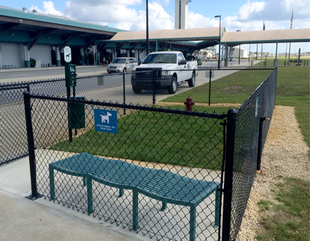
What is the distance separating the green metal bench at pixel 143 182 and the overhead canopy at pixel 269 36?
141ft

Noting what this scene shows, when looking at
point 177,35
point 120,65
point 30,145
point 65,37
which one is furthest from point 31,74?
point 30,145

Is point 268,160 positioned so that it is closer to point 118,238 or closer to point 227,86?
point 118,238

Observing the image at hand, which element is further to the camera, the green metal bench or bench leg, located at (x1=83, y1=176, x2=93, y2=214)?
bench leg, located at (x1=83, y1=176, x2=93, y2=214)

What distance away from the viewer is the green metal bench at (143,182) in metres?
3.08

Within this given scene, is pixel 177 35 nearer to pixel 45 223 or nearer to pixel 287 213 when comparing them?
pixel 287 213

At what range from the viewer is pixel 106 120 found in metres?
3.31

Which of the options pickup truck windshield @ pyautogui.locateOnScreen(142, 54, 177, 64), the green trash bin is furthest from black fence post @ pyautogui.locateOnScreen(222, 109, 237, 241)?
pickup truck windshield @ pyautogui.locateOnScreen(142, 54, 177, 64)

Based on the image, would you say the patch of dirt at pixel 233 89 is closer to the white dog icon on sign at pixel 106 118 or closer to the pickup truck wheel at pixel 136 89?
the pickup truck wheel at pixel 136 89

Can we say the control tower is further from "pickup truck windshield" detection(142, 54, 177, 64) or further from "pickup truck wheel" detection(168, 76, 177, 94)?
"pickup truck wheel" detection(168, 76, 177, 94)

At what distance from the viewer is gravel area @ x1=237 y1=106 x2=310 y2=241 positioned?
12.0 ft

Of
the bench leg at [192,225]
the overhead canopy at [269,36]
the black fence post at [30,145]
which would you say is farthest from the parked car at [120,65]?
the bench leg at [192,225]

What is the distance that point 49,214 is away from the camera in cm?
372

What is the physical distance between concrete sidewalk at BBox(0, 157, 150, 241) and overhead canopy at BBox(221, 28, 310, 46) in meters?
43.4

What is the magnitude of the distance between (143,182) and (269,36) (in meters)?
44.8
